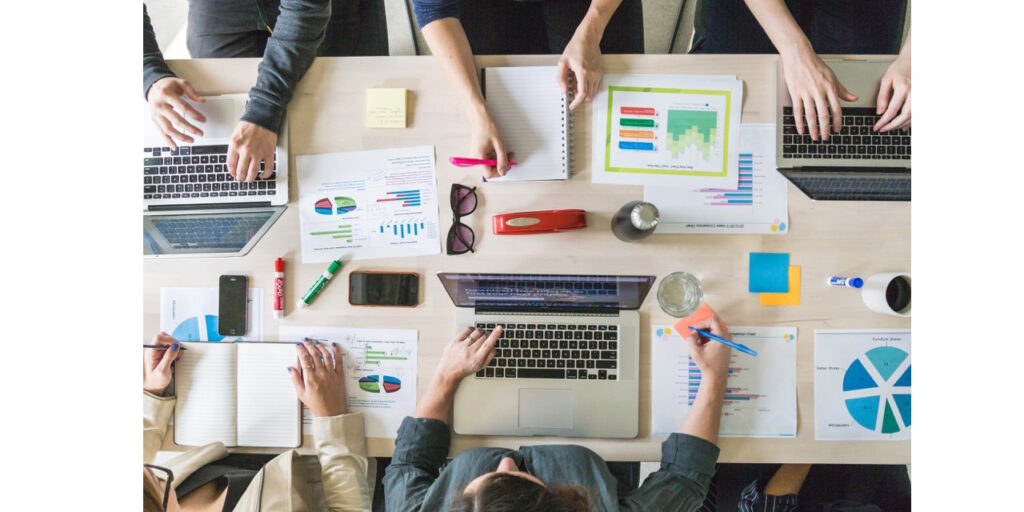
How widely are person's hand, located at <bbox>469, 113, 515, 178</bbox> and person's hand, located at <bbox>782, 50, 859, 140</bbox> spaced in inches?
26.8

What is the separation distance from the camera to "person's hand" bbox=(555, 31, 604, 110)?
116 cm

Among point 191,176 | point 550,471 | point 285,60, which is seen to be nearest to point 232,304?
point 191,176

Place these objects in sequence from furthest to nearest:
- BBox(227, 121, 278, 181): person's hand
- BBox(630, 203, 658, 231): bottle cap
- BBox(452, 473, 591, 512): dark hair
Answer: BBox(227, 121, 278, 181): person's hand
BBox(630, 203, 658, 231): bottle cap
BBox(452, 473, 591, 512): dark hair

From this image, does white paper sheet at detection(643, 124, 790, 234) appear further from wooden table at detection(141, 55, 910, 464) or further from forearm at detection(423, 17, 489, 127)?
forearm at detection(423, 17, 489, 127)

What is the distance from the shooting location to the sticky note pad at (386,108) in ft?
3.95

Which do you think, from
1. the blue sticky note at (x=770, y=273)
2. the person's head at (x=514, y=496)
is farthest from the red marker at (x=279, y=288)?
the blue sticky note at (x=770, y=273)

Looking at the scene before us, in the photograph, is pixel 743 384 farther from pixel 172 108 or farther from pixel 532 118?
pixel 172 108

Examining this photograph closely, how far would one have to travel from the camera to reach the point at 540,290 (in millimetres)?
1197

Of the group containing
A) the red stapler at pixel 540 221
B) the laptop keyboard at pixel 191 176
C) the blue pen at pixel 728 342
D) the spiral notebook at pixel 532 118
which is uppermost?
the spiral notebook at pixel 532 118

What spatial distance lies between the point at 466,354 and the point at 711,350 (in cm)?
55

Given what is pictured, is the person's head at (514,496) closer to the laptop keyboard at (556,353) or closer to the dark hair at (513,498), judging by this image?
the dark hair at (513,498)

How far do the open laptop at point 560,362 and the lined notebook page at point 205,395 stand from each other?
1.77ft

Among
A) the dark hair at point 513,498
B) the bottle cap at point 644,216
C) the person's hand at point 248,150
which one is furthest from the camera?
the person's hand at point 248,150

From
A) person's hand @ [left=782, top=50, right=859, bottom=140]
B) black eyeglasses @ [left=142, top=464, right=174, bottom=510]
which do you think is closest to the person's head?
black eyeglasses @ [left=142, top=464, right=174, bottom=510]
